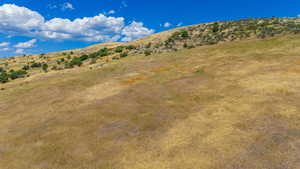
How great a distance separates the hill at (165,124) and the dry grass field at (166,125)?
0.04m

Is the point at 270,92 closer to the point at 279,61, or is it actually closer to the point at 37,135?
the point at 279,61

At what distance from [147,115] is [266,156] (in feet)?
22.0

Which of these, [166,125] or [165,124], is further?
[165,124]

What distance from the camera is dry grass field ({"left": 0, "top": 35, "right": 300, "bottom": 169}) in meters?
7.95

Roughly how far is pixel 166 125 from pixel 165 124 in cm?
14

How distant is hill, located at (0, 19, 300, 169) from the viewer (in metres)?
7.96

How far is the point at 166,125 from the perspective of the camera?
10633mm

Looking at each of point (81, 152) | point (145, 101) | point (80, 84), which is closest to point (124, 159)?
point (81, 152)

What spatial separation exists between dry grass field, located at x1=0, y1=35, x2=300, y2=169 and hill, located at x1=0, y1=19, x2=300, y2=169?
4 centimetres

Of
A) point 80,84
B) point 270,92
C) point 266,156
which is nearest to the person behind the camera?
point 266,156

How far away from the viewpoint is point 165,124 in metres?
10.8

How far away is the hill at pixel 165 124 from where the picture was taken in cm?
796

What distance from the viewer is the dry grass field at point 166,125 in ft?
26.1

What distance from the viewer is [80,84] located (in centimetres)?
2250
